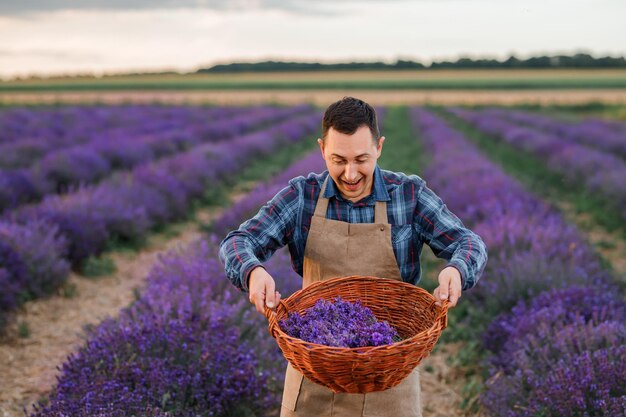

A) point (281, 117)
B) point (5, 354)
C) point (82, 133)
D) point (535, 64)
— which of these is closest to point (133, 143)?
point (82, 133)

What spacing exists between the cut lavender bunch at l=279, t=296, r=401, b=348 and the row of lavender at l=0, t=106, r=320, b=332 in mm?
3331

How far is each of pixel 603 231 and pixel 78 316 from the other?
20.4ft

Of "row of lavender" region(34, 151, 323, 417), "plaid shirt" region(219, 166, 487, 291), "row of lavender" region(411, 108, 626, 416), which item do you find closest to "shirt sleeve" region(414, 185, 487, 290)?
"plaid shirt" region(219, 166, 487, 291)

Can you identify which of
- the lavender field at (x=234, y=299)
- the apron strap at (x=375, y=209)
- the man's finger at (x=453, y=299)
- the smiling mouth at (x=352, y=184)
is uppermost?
the smiling mouth at (x=352, y=184)

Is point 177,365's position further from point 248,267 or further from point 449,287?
point 449,287

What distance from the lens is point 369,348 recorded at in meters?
1.51

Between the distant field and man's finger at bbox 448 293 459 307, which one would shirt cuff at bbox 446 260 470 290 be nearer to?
man's finger at bbox 448 293 459 307

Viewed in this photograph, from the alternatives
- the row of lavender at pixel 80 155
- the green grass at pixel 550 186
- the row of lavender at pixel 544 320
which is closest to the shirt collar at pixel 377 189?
the row of lavender at pixel 544 320

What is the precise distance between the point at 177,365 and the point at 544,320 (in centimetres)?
203

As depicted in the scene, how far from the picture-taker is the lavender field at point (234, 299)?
2773 mm

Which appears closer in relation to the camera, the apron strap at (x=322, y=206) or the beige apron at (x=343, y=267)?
the beige apron at (x=343, y=267)

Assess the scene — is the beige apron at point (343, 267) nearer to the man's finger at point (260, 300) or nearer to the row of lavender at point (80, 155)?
the man's finger at point (260, 300)

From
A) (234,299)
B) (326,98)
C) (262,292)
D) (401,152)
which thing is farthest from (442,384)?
(326,98)

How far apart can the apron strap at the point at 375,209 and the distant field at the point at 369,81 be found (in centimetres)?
5376
